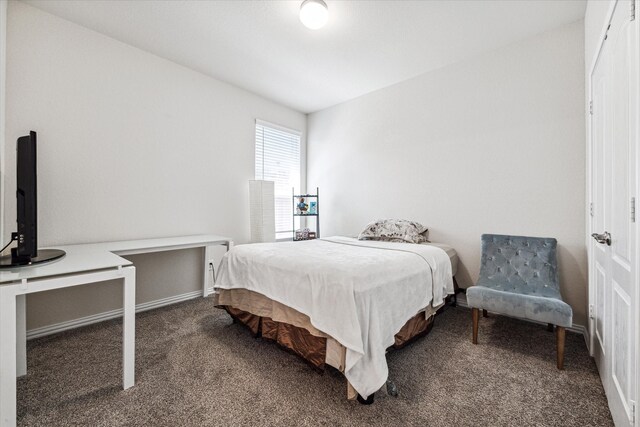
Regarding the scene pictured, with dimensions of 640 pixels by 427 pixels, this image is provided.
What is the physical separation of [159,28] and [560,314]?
404 centimetres

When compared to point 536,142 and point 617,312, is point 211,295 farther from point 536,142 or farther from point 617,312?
point 536,142

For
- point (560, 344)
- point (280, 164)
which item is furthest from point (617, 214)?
point (280, 164)

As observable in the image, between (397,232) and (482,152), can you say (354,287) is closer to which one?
(397,232)

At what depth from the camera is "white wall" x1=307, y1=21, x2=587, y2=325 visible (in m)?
2.51

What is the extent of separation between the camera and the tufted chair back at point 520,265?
2.36 meters

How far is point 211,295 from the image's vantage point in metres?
3.44

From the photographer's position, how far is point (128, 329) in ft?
5.41

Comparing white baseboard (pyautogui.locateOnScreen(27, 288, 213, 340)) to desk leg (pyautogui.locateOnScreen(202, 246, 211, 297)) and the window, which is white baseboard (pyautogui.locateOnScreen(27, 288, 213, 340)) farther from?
the window

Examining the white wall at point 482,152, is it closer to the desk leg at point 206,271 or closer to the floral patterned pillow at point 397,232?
the floral patterned pillow at point 397,232

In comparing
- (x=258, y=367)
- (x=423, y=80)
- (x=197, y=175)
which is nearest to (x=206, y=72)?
(x=197, y=175)

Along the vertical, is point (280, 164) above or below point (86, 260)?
above

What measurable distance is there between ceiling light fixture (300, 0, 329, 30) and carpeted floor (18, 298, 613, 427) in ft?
8.71

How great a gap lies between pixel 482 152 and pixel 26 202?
382cm

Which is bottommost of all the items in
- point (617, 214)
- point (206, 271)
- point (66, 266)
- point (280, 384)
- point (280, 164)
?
point (280, 384)
